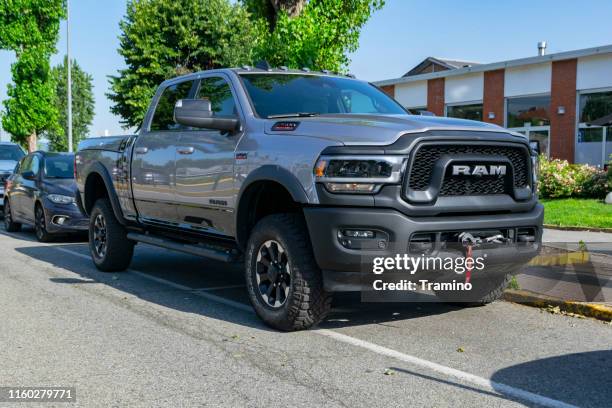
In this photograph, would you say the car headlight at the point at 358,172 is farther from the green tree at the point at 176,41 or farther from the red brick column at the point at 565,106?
the green tree at the point at 176,41

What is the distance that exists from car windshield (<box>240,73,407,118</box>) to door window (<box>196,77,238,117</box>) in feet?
0.64

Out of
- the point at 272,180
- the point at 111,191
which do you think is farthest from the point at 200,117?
the point at 111,191

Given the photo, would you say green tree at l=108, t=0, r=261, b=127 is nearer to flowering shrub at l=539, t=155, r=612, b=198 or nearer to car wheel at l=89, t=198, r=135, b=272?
flowering shrub at l=539, t=155, r=612, b=198

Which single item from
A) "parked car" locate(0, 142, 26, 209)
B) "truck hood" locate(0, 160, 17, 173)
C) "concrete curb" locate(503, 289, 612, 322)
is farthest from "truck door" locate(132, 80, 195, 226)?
"truck hood" locate(0, 160, 17, 173)

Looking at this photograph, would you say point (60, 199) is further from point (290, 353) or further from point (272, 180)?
point (290, 353)

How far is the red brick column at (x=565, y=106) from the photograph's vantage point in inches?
953

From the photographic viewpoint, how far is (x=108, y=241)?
838 cm

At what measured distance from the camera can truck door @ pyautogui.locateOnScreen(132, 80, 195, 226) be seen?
7.05 metres

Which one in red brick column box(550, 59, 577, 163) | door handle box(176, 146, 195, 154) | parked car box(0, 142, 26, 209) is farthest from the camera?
red brick column box(550, 59, 577, 163)

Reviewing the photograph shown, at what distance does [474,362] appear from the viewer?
4.72 meters

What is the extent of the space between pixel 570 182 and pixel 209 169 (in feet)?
→ 45.9

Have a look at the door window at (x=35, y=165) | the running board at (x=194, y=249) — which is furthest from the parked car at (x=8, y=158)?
the running board at (x=194, y=249)

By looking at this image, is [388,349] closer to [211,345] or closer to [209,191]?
[211,345]

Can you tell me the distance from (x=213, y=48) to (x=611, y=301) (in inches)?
1155
